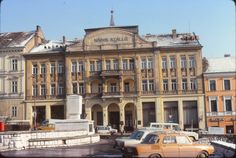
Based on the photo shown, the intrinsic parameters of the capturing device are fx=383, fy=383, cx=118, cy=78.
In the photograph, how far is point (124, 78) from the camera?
187ft

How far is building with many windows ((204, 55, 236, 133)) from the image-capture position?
5444 centimetres

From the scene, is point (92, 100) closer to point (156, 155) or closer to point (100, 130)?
point (100, 130)

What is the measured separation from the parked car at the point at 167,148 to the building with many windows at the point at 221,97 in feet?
125

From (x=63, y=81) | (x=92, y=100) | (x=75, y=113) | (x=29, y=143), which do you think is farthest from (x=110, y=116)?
(x=29, y=143)

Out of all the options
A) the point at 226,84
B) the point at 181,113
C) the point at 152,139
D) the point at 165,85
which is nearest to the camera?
the point at 152,139

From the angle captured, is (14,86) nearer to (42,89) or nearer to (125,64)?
(42,89)

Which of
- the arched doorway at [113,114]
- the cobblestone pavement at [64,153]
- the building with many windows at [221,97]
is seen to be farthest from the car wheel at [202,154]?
the arched doorway at [113,114]

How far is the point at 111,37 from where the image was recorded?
57.8m

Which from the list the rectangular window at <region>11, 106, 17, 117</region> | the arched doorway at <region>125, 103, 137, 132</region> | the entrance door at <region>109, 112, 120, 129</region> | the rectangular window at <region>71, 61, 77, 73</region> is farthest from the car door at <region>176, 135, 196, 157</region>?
the rectangular window at <region>11, 106, 17, 117</region>

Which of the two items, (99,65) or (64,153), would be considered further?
(99,65)

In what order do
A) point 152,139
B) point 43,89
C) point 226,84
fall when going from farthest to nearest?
point 43,89 < point 226,84 < point 152,139

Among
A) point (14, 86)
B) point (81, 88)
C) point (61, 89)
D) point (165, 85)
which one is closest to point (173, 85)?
point (165, 85)

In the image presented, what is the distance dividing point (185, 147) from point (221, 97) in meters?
39.9

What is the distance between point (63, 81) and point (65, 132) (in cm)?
3259
